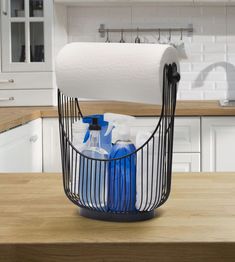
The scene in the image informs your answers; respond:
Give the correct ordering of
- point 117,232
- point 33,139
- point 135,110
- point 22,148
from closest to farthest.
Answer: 1. point 117,232
2. point 22,148
3. point 33,139
4. point 135,110

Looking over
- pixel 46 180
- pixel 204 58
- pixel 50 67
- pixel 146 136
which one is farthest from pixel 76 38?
pixel 146 136

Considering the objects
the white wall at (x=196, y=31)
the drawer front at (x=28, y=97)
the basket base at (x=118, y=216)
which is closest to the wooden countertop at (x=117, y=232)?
the basket base at (x=118, y=216)

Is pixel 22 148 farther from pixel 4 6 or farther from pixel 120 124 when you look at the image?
pixel 120 124

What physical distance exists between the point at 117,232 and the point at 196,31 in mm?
3258

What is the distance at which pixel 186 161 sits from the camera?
348 centimetres

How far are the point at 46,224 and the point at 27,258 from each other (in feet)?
0.37

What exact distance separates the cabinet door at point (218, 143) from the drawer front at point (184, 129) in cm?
4

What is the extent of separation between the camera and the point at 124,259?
909 mm

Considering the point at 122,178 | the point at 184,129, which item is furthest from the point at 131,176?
the point at 184,129

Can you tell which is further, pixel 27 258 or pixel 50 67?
pixel 50 67

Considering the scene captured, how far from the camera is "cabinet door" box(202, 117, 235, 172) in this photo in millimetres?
3414

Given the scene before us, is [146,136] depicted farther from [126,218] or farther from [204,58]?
[204,58]

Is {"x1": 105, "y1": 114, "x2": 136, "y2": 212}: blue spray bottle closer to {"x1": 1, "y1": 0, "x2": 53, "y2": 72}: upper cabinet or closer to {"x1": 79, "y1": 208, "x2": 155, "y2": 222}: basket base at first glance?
{"x1": 79, "y1": 208, "x2": 155, "y2": 222}: basket base

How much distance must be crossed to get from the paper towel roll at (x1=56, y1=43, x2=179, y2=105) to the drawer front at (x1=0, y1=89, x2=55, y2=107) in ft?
8.80
